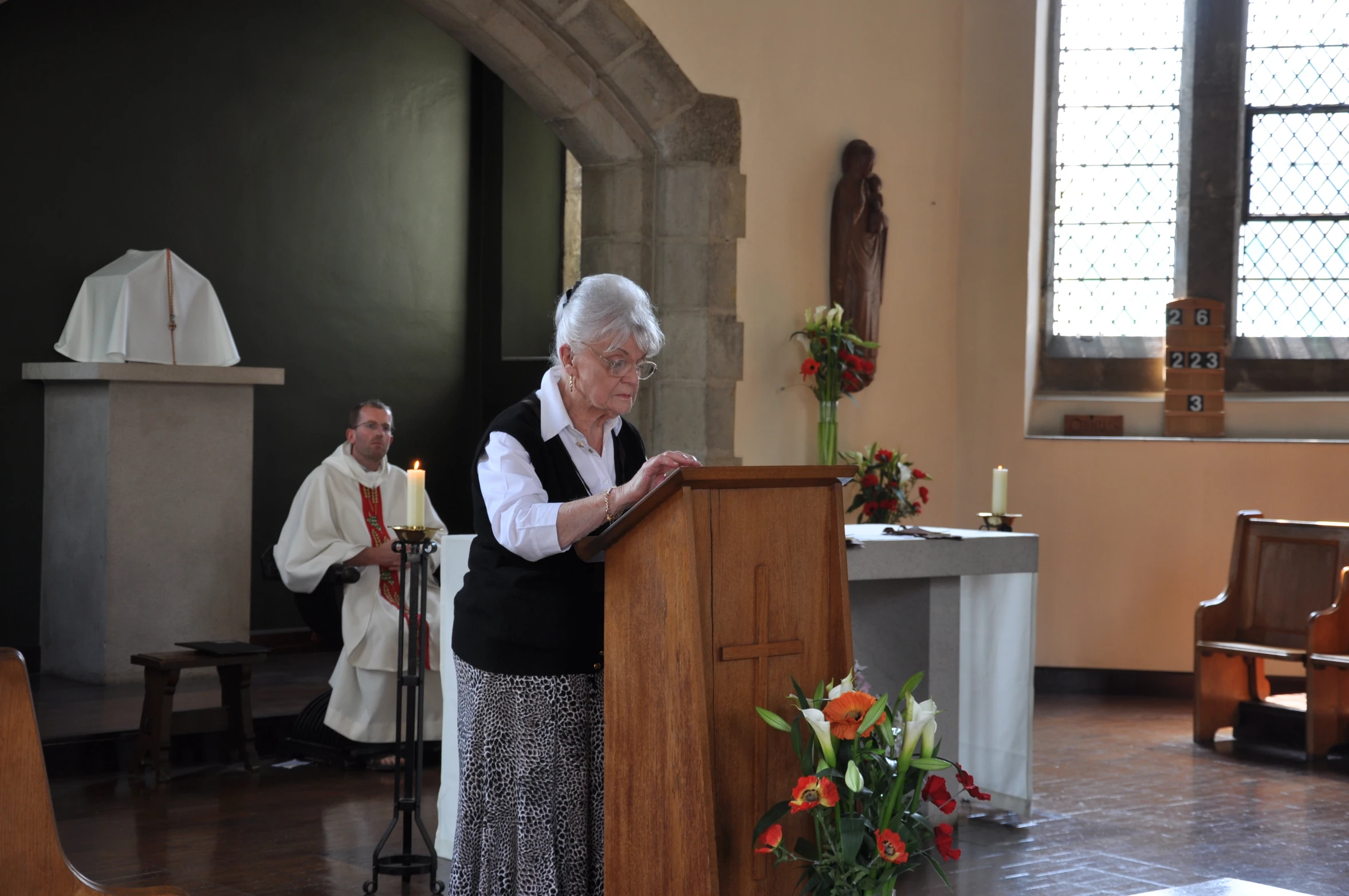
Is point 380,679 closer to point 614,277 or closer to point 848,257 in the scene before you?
point 848,257

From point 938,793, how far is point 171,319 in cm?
589

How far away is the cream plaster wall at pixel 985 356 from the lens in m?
7.35

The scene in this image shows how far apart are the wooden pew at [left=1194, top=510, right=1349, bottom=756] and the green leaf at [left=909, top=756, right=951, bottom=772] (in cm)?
461

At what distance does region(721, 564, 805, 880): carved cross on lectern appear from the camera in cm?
240

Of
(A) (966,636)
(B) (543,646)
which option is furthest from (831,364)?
(B) (543,646)

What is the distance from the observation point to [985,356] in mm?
7973

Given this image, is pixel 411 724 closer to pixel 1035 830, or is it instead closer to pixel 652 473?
pixel 652 473

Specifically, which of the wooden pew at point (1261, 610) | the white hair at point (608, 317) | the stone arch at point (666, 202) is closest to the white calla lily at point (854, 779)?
the white hair at point (608, 317)

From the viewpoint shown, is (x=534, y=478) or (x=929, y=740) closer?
(x=929, y=740)

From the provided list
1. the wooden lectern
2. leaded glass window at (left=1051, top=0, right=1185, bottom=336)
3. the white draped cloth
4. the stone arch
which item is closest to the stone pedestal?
the white draped cloth

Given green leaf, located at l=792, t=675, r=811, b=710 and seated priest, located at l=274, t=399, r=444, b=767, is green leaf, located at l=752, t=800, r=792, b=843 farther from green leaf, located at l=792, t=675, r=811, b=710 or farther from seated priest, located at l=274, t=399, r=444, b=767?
seated priest, located at l=274, t=399, r=444, b=767

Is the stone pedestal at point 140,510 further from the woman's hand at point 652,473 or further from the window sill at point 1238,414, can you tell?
the woman's hand at point 652,473

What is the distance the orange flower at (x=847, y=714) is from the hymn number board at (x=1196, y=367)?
6023 mm

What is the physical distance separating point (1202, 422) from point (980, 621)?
3.25m
